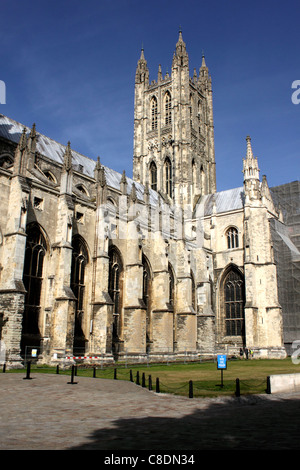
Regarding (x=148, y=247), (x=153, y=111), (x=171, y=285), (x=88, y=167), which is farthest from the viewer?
(x=153, y=111)

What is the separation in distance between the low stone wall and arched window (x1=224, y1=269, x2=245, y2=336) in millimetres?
28459

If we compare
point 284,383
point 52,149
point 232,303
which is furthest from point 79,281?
point 232,303

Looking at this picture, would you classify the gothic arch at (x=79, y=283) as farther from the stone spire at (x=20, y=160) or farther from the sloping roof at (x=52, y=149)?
the sloping roof at (x=52, y=149)

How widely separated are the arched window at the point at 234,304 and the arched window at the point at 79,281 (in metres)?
20.5

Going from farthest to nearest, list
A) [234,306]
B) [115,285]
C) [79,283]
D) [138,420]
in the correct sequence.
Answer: [234,306] < [115,285] < [79,283] < [138,420]

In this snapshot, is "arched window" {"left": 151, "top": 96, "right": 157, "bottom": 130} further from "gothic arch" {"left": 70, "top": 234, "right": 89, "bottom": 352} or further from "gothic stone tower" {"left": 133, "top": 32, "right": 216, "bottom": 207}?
"gothic arch" {"left": 70, "top": 234, "right": 89, "bottom": 352}

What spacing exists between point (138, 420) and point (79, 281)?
20396mm

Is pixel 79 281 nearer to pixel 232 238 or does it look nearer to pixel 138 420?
pixel 138 420

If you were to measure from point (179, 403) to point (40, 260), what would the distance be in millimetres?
16868

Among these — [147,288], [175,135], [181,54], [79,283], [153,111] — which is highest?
[181,54]

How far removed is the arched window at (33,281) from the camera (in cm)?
2428

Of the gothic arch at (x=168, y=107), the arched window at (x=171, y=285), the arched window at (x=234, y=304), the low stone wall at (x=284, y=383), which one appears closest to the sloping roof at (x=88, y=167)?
the arched window at (x=234, y=304)

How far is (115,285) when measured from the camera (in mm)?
31484
